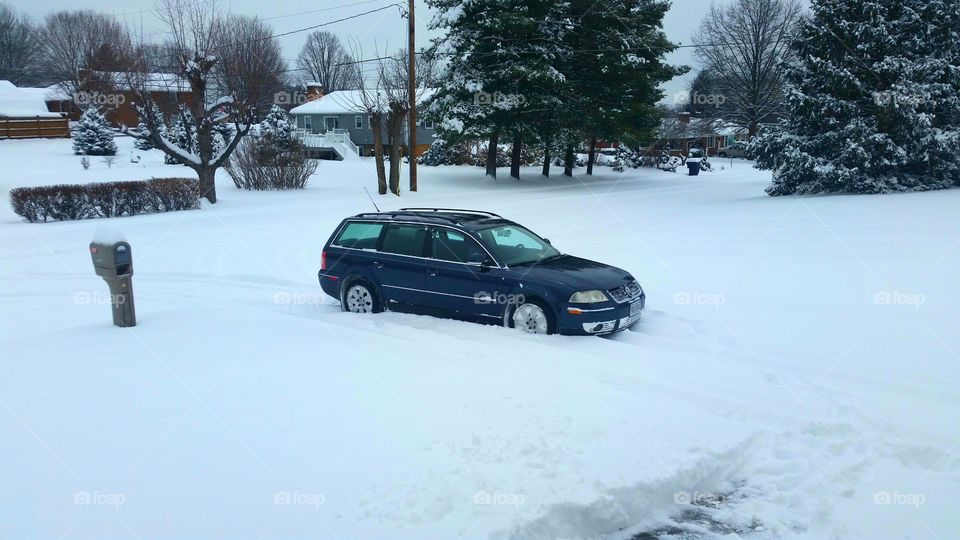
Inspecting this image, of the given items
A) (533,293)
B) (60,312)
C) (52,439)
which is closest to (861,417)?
(533,293)

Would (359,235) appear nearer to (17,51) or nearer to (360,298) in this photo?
(360,298)

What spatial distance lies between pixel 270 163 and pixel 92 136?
2087cm

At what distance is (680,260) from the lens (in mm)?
13148

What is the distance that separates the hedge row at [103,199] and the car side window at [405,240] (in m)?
15.5

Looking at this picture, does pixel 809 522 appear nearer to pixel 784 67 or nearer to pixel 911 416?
pixel 911 416

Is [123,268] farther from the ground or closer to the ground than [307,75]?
closer to the ground

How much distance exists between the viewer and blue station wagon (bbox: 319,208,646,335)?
324 inches

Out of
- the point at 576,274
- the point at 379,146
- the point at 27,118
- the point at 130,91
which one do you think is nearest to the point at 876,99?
the point at 379,146

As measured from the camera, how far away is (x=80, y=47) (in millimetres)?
53844

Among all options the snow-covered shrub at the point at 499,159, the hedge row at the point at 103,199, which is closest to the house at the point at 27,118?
the snow-covered shrub at the point at 499,159

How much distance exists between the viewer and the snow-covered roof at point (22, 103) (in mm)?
54031

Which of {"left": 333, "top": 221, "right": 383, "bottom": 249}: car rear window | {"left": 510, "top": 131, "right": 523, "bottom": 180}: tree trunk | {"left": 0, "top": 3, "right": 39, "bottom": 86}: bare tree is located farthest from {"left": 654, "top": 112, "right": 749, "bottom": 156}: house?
{"left": 0, "top": 3, "right": 39, "bottom": 86}: bare tree

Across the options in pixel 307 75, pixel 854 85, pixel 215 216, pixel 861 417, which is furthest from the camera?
pixel 307 75

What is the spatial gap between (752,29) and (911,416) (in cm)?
5624
